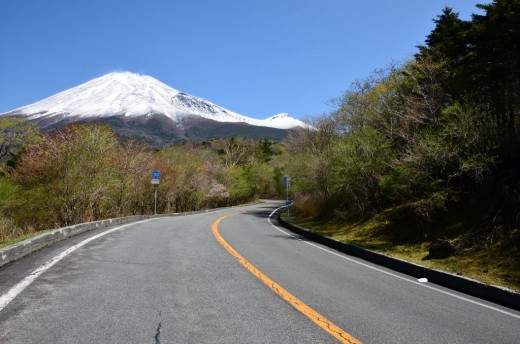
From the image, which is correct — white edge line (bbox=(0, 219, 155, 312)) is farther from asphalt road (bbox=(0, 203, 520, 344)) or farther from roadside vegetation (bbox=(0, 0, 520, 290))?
roadside vegetation (bbox=(0, 0, 520, 290))

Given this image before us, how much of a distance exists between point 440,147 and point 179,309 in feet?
35.4

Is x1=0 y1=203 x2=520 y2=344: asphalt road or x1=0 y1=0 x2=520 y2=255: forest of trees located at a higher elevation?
x1=0 y1=0 x2=520 y2=255: forest of trees

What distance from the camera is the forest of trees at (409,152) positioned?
12953mm

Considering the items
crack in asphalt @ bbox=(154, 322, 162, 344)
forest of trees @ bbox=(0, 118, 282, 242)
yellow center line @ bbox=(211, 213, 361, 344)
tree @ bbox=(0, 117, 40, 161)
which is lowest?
yellow center line @ bbox=(211, 213, 361, 344)

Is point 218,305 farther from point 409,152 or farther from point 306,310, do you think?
point 409,152

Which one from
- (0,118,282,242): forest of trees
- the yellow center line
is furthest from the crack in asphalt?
(0,118,282,242): forest of trees

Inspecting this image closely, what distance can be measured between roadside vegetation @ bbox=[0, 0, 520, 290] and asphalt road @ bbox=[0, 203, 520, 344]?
251 centimetres

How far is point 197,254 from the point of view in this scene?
970 centimetres

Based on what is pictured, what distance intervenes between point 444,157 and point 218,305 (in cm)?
1047

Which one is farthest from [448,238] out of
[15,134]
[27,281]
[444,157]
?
[15,134]

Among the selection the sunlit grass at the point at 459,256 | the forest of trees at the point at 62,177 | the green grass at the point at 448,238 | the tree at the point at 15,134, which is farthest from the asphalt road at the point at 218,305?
the tree at the point at 15,134

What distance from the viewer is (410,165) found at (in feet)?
47.0

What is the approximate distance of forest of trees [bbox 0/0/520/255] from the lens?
12953 mm

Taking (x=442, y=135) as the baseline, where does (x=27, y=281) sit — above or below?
below
